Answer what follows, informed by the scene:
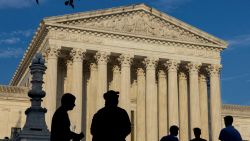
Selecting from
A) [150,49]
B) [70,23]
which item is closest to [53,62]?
[70,23]

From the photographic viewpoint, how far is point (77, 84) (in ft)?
150

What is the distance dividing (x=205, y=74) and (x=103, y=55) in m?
13.4

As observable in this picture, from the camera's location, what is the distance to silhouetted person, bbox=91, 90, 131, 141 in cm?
951

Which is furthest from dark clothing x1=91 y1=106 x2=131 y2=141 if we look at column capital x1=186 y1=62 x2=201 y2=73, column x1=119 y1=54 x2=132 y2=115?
column capital x1=186 y1=62 x2=201 y2=73

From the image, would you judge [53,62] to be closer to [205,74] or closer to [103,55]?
[103,55]

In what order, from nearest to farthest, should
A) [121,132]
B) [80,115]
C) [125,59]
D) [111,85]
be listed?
[121,132] → [80,115] → [125,59] → [111,85]

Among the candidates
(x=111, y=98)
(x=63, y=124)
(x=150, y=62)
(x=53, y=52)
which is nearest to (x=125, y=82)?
(x=150, y=62)

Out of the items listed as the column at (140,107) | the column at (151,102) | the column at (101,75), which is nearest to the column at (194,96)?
the column at (151,102)

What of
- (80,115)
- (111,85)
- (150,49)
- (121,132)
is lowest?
(121,132)

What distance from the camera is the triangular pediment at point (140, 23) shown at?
156 feet

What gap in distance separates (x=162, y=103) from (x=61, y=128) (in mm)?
40852

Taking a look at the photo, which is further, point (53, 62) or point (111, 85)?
point (111, 85)

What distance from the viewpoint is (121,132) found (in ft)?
31.4

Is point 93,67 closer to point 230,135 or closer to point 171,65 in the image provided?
point 171,65
